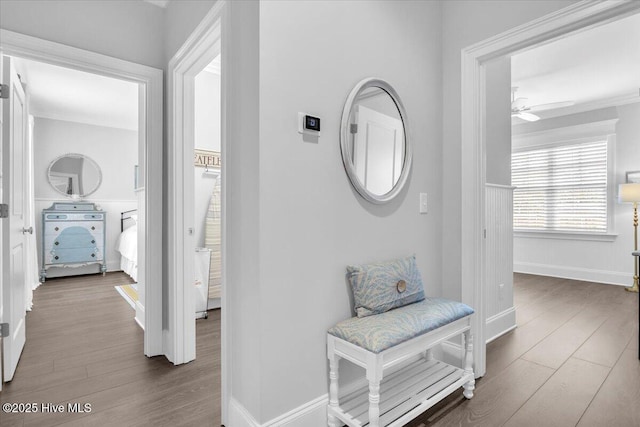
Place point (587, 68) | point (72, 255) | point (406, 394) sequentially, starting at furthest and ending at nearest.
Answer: point (72, 255)
point (587, 68)
point (406, 394)

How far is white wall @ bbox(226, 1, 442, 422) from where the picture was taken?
1441mm

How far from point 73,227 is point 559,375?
256 inches

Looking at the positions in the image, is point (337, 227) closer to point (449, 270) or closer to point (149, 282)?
point (449, 270)

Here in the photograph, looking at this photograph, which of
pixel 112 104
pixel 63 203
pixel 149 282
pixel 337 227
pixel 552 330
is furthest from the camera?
pixel 63 203

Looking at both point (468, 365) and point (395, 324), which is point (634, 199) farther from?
point (395, 324)

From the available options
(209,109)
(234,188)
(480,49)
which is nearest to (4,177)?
(234,188)

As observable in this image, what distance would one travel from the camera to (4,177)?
2090 mm

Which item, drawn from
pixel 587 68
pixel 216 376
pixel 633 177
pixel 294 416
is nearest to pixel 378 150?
pixel 294 416

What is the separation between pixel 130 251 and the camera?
205 inches

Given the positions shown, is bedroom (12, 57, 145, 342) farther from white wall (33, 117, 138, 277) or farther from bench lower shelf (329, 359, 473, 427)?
bench lower shelf (329, 359, 473, 427)

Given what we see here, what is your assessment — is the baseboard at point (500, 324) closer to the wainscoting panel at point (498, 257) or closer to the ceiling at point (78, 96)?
the wainscoting panel at point (498, 257)

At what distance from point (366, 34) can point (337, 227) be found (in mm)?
1081

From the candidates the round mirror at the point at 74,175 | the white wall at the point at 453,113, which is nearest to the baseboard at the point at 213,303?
the white wall at the point at 453,113

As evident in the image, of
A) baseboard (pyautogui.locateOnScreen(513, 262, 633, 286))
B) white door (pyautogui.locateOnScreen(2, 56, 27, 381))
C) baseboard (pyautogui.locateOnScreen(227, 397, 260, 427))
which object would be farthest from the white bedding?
baseboard (pyautogui.locateOnScreen(513, 262, 633, 286))
